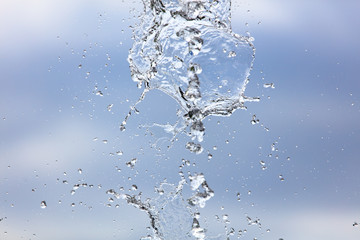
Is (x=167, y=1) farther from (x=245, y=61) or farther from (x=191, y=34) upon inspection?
(x=245, y=61)

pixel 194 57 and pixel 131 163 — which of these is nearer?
pixel 194 57

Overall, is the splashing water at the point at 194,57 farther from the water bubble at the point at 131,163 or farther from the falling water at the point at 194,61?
the water bubble at the point at 131,163

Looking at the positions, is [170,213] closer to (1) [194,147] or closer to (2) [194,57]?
(1) [194,147]

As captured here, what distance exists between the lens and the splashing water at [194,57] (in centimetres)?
450

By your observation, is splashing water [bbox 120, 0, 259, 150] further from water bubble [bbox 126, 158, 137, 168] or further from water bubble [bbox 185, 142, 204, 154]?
water bubble [bbox 126, 158, 137, 168]

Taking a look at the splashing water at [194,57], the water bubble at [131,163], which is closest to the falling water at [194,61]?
the splashing water at [194,57]

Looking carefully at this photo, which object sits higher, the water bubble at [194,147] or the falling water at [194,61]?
the falling water at [194,61]

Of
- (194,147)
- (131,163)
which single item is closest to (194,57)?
(194,147)

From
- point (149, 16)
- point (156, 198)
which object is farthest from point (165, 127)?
point (149, 16)

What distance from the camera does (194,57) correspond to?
4.52 metres

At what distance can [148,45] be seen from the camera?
4.89 meters

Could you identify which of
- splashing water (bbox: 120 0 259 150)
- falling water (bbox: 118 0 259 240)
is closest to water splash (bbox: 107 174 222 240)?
falling water (bbox: 118 0 259 240)

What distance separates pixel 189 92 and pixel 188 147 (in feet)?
2.05

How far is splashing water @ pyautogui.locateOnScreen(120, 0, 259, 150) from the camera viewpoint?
177 inches
